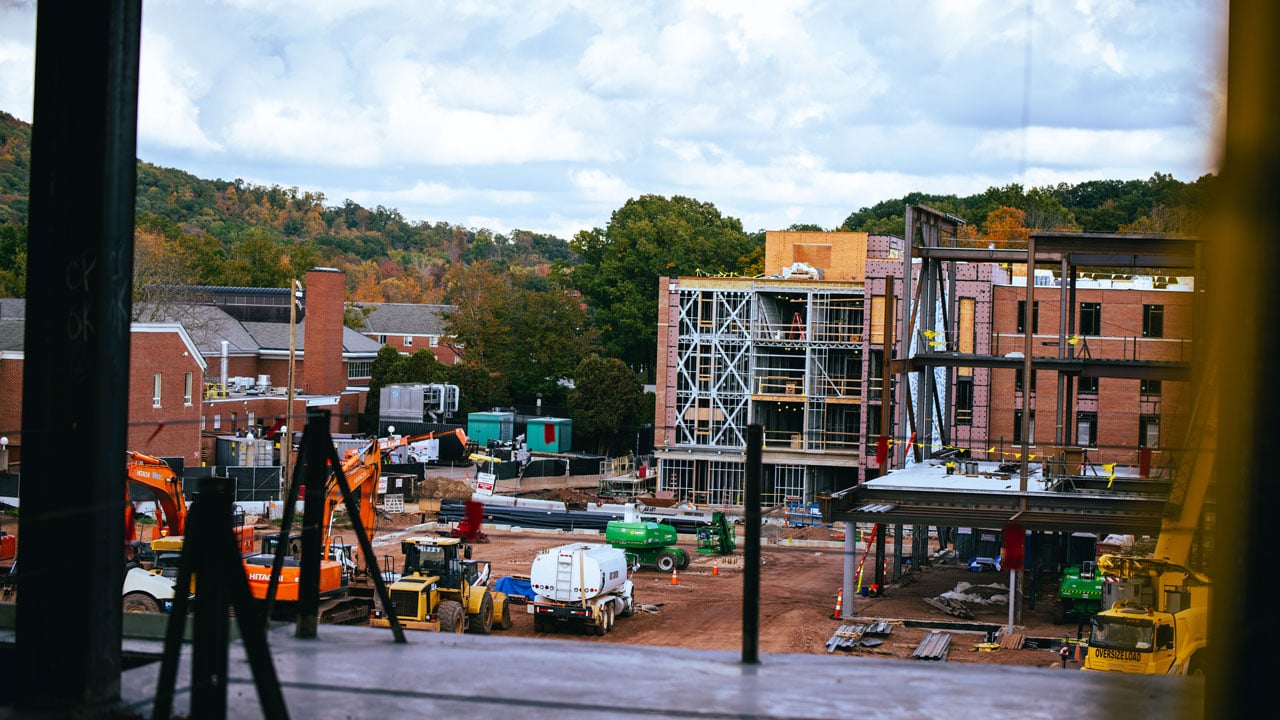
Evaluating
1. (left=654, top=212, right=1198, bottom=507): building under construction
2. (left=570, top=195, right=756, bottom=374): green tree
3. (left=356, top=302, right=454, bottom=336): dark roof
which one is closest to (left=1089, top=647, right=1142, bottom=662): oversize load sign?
(left=654, top=212, right=1198, bottom=507): building under construction

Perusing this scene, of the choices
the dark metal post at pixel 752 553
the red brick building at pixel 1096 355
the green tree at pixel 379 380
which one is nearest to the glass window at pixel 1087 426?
the red brick building at pixel 1096 355

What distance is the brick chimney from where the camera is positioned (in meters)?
71.1

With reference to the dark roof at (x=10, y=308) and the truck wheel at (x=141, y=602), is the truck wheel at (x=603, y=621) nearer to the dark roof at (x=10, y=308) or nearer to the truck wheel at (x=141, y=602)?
the truck wheel at (x=141, y=602)

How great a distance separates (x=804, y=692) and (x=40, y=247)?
441 cm

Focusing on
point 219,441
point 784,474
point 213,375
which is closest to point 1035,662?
point 784,474

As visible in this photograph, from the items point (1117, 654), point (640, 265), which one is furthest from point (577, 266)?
point (1117, 654)

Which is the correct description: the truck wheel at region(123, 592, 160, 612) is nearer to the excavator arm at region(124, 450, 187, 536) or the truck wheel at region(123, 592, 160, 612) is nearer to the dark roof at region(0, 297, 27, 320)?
the excavator arm at region(124, 450, 187, 536)

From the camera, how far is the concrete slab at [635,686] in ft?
20.5

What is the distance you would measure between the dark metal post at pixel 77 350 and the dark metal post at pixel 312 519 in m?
1.75

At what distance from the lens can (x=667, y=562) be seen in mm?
39219

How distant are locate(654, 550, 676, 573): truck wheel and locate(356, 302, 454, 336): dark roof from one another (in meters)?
68.8

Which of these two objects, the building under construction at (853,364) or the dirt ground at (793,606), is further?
the building under construction at (853,364)

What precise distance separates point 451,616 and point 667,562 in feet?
46.6

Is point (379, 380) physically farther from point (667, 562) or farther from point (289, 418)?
point (289, 418)
